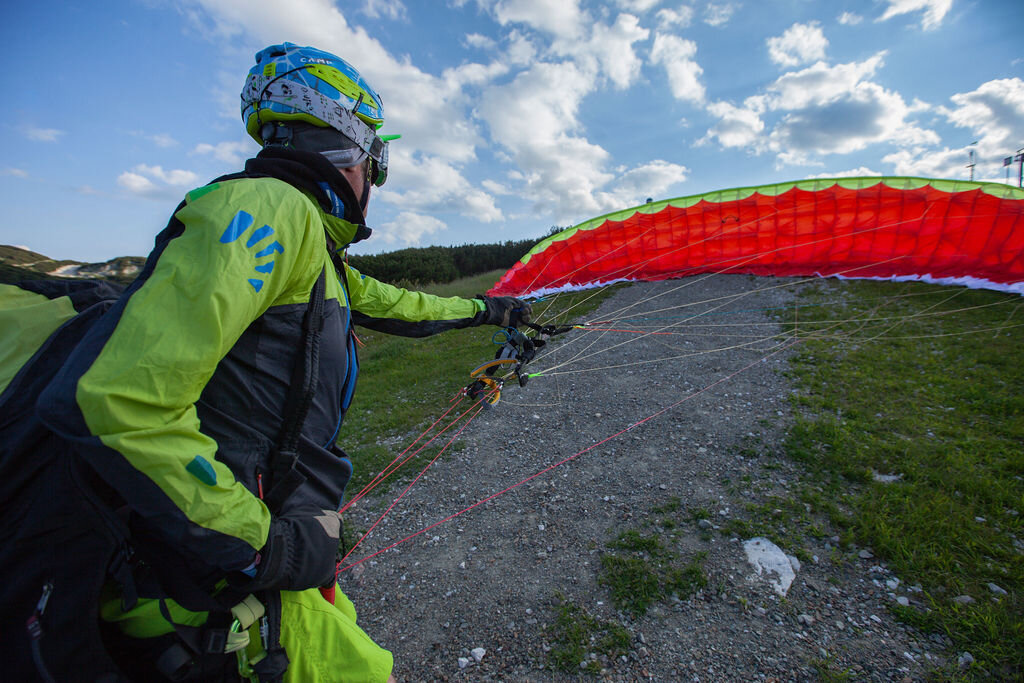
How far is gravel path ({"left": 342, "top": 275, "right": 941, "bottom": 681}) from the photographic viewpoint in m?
2.57

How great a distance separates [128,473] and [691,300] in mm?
10564

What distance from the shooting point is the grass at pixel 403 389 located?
18.0ft

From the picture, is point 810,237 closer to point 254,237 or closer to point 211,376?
point 254,237

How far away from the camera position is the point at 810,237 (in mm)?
6598

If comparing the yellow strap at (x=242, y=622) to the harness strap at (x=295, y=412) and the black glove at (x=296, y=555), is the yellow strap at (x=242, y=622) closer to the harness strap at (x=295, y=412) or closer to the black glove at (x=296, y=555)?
the black glove at (x=296, y=555)

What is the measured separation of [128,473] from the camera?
40.8 inches

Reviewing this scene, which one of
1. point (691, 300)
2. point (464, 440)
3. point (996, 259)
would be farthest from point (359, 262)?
point (996, 259)

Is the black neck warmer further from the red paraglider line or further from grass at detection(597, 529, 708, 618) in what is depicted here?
the red paraglider line

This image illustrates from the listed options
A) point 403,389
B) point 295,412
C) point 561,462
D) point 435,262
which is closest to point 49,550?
point 295,412

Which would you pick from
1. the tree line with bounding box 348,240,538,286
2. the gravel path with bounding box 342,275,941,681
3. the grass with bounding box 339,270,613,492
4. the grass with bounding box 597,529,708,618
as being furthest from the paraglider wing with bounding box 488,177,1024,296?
the tree line with bounding box 348,240,538,286

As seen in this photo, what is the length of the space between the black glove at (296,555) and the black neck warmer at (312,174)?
1.22 m

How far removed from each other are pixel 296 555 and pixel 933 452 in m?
5.29

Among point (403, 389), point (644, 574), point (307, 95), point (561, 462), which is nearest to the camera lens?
point (307, 95)

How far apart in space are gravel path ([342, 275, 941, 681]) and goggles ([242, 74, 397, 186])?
297cm
